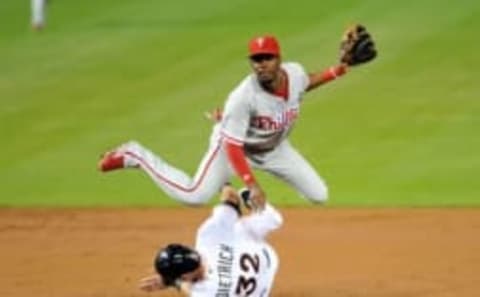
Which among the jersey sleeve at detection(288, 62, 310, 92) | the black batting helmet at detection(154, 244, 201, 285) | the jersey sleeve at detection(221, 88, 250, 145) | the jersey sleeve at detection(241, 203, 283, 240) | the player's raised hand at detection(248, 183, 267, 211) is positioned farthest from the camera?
the jersey sleeve at detection(288, 62, 310, 92)

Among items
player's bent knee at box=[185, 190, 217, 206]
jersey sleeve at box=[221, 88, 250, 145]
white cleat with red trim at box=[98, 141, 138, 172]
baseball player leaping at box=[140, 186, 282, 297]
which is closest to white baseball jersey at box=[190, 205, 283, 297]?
baseball player leaping at box=[140, 186, 282, 297]

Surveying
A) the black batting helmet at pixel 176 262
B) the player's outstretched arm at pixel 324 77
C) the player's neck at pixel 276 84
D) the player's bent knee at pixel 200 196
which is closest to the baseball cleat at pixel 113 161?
the player's bent knee at pixel 200 196

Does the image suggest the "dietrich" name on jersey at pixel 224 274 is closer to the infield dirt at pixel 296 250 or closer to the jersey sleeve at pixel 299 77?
the infield dirt at pixel 296 250

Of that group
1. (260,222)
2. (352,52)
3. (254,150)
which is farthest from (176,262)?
(352,52)

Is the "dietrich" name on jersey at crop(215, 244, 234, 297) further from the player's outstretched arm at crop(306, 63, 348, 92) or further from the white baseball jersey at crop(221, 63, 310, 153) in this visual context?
the player's outstretched arm at crop(306, 63, 348, 92)

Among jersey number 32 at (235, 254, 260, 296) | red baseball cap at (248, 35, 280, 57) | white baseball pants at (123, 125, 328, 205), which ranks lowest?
jersey number 32 at (235, 254, 260, 296)

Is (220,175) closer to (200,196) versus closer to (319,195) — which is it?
(200,196)

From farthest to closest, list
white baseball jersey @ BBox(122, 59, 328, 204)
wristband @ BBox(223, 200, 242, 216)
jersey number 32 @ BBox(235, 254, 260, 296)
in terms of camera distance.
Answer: white baseball jersey @ BBox(122, 59, 328, 204) < wristband @ BBox(223, 200, 242, 216) < jersey number 32 @ BBox(235, 254, 260, 296)
